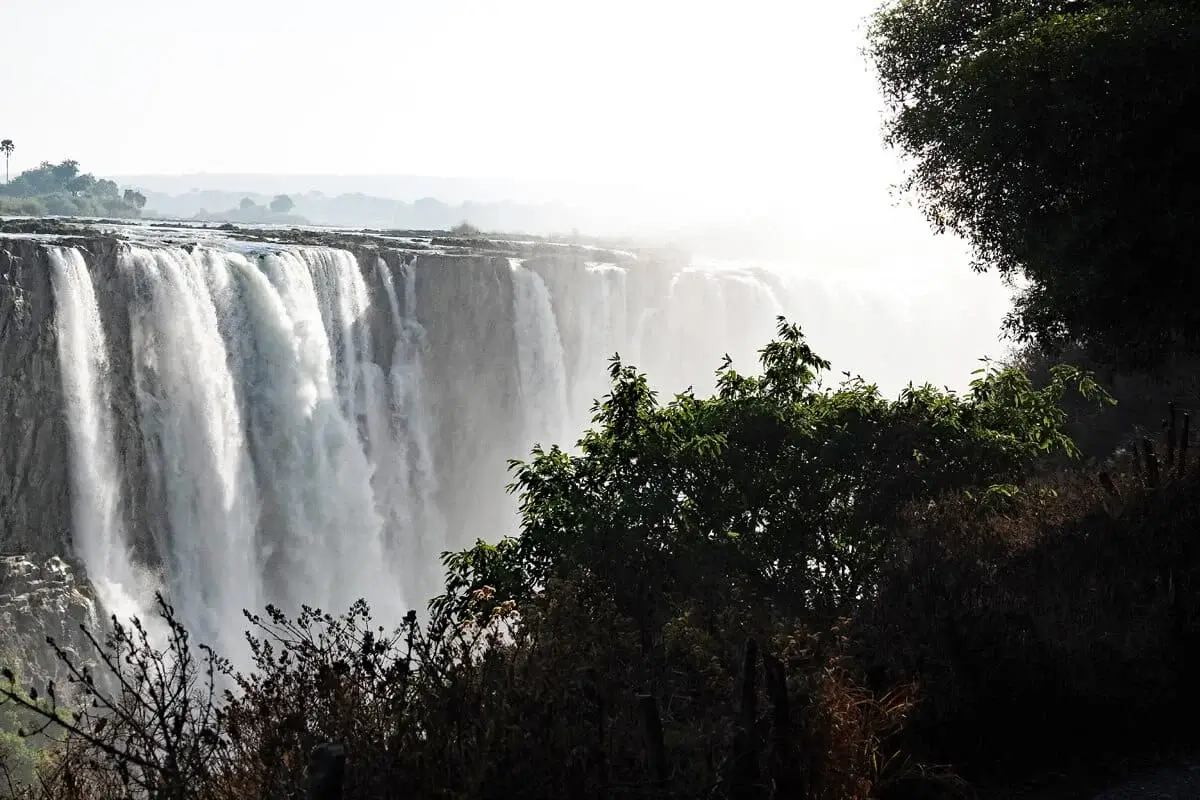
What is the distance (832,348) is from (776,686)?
45822 millimetres

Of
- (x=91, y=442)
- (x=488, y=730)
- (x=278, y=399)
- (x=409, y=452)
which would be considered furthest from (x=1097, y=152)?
(x=409, y=452)

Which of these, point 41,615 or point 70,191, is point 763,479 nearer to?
point 41,615

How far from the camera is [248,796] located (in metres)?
4.35

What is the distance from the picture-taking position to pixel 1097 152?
10.9 meters

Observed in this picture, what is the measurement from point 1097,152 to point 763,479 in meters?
4.69

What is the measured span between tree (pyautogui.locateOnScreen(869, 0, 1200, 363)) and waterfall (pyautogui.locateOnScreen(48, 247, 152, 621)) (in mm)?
19777

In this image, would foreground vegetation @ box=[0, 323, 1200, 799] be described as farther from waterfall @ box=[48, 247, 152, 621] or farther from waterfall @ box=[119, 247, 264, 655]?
waterfall @ box=[119, 247, 264, 655]

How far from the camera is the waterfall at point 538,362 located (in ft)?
124

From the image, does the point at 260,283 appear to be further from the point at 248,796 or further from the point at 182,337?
the point at 248,796

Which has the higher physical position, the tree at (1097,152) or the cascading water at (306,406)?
the tree at (1097,152)

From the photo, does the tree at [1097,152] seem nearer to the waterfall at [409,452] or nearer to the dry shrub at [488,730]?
the dry shrub at [488,730]

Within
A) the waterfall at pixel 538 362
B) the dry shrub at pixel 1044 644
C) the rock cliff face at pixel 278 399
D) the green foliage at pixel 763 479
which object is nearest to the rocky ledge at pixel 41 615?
the rock cliff face at pixel 278 399

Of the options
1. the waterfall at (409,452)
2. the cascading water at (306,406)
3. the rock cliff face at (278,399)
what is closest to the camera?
the rock cliff face at (278,399)

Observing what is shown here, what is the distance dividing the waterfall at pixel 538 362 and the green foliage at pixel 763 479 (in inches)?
1002
